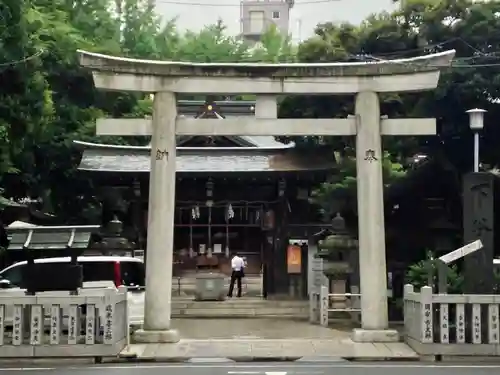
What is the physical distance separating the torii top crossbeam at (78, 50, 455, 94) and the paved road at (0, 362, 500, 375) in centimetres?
635

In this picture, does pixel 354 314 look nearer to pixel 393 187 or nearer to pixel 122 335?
pixel 393 187

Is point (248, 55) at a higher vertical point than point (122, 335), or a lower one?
higher

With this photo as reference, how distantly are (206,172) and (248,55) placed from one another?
31239mm

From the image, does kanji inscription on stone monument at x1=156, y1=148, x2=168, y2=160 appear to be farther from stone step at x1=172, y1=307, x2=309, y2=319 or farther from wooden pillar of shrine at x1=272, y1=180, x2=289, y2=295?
wooden pillar of shrine at x1=272, y1=180, x2=289, y2=295

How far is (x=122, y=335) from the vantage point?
1520 centimetres

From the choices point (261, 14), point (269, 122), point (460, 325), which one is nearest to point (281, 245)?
point (269, 122)

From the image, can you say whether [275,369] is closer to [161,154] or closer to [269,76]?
[161,154]

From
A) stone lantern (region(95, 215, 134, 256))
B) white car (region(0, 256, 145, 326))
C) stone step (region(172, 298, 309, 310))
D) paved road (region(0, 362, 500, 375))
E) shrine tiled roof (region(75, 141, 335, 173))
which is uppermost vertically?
shrine tiled roof (region(75, 141, 335, 173))

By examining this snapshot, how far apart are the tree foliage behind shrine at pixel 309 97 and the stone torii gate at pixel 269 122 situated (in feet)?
8.33

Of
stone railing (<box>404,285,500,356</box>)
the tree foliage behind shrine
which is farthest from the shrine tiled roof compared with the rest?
stone railing (<box>404,285,500,356</box>)

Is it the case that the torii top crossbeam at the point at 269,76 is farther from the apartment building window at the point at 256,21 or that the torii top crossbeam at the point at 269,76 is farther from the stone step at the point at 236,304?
the apartment building window at the point at 256,21

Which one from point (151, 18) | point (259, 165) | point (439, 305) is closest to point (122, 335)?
point (439, 305)

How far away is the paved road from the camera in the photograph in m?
12.2

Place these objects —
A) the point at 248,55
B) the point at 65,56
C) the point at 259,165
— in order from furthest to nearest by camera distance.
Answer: the point at 248,55 < the point at 259,165 < the point at 65,56
